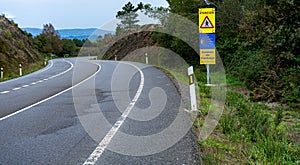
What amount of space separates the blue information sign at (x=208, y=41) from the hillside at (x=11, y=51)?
1730 cm

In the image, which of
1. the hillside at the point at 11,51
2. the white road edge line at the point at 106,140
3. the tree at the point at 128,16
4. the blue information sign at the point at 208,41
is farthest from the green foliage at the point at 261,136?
the tree at the point at 128,16

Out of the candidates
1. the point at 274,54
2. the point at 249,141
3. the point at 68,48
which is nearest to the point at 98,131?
the point at 249,141

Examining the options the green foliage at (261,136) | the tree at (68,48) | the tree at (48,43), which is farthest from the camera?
the tree at (68,48)

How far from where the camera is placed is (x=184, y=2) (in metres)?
22.7

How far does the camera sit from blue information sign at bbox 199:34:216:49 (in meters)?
13.2

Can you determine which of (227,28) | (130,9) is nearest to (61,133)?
(227,28)

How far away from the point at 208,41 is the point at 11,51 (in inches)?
1161

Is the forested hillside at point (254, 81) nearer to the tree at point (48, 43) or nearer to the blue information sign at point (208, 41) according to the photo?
the blue information sign at point (208, 41)

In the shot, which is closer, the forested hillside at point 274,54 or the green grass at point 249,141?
the green grass at point 249,141

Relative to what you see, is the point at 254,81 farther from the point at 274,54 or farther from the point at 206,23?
the point at 206,23

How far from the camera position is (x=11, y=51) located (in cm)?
3672

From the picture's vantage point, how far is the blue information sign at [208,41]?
1324cm

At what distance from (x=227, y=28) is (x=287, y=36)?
8.93 m

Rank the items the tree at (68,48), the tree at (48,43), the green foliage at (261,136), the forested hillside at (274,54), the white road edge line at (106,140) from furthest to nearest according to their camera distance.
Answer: the tree at (68,48) → the tree at (48,43) → the forested hillside at (274,54) → the green foliage at (261,136) → the white road edge line at (106,140)
